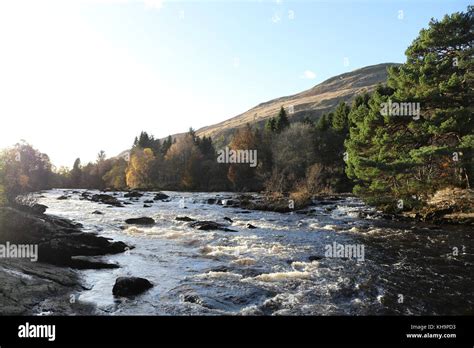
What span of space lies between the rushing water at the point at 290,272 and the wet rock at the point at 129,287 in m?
0.40

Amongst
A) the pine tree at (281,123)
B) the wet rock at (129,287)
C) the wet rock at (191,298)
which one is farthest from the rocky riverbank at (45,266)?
the pine tree at (281,123)

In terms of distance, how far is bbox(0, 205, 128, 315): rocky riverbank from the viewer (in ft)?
31.9

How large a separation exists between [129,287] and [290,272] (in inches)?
258

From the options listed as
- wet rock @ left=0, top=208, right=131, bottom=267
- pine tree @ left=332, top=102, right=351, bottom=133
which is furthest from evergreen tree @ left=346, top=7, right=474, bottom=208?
pine tree @ left=332, top=102, right=351, bottom=133

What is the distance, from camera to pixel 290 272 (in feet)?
46.4

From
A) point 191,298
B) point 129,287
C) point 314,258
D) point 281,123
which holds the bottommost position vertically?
point 314,258

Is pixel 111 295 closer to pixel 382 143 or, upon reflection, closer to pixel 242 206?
pixel 382 143

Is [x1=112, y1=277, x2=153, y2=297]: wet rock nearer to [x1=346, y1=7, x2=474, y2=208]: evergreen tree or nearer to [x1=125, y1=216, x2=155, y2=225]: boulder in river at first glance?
[x1=125, y1=216, x2=155, y2=225]: boulder in river

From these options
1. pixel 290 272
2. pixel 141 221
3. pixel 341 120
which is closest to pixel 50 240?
pixel 290 272

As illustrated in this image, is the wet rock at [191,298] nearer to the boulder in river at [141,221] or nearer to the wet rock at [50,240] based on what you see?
the wet rock at [50,240]

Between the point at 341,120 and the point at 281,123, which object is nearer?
the point at 341,120

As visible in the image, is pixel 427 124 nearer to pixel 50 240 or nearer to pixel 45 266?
pixel 50 240

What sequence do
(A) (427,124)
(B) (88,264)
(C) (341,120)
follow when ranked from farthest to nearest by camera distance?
1. (C) (341,120)
2. (A) (427,124)
3. (B) (88,264)

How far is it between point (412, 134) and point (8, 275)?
105 ft
